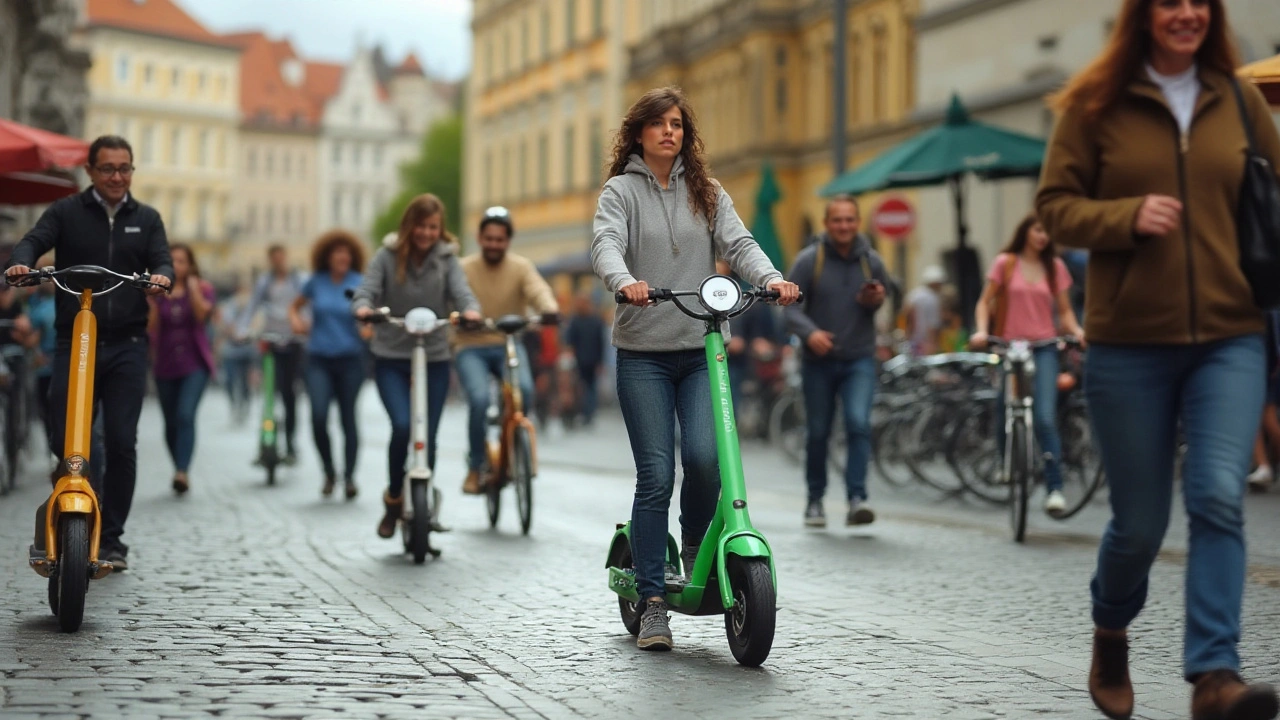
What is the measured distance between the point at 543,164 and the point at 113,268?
182ft

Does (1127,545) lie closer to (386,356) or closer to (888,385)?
(386,356)

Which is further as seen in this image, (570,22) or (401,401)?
(570,22)

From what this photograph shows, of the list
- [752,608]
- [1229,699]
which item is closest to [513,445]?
[752,608]

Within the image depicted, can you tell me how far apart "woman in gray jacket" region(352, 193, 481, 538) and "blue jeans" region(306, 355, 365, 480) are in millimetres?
3135

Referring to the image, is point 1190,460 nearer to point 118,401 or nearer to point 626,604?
point 626,604

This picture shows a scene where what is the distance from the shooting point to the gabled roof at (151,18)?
390ft

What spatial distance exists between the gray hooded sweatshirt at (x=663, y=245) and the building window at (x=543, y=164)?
5626cm

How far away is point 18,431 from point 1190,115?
470 inches

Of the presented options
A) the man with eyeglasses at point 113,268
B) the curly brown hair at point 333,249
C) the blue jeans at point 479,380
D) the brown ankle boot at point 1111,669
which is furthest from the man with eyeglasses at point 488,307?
the brown ankle boot at point 1111,669

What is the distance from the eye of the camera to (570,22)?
61469 millimetres

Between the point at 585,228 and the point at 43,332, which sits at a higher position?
the point at 585,228

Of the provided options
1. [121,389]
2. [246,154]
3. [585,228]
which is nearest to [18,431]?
[121,389]

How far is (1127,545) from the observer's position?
5590mm

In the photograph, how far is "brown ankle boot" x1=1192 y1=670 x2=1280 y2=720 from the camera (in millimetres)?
Result: 5172
